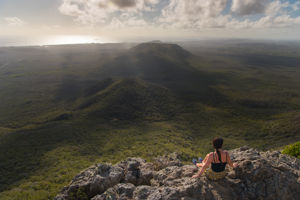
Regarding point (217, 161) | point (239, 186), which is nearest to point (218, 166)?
point (217, 161)

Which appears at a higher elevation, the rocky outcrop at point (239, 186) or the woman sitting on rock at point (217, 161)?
the woman sitting on rock at point (217, 161)

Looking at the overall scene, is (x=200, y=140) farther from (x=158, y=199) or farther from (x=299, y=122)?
(x=158, y=199)

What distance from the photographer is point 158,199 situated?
28.9 ft

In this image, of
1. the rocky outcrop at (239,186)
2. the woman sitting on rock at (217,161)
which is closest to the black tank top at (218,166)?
the woman sitting on rock at (217,161)

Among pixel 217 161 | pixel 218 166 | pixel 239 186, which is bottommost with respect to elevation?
pixel 239 186

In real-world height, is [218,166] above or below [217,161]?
below

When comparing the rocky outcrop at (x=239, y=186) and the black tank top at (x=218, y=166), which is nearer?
the rocky outcrop at (x=239, y=186)

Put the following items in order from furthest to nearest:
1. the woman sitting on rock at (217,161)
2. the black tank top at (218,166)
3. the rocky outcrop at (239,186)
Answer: the black tank top at (218,166)
the rocky outcrop at (239,186)
the woman sitting on rock at (217,161)

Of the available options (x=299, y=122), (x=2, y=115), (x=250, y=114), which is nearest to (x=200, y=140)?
(x=299, y=122)

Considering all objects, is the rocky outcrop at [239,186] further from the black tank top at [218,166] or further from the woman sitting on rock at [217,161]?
the black tank top at [218,166]

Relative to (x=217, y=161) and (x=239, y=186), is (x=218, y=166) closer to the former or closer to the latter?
(x=217, y=161)

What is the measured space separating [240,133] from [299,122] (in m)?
20.8

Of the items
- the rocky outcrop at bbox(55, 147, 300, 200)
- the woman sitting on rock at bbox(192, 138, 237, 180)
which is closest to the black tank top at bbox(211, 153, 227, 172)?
the woman sitting on rock at bbox(192, 138, 237, 180)

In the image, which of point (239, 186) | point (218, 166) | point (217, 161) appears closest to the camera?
point (217, 161)
